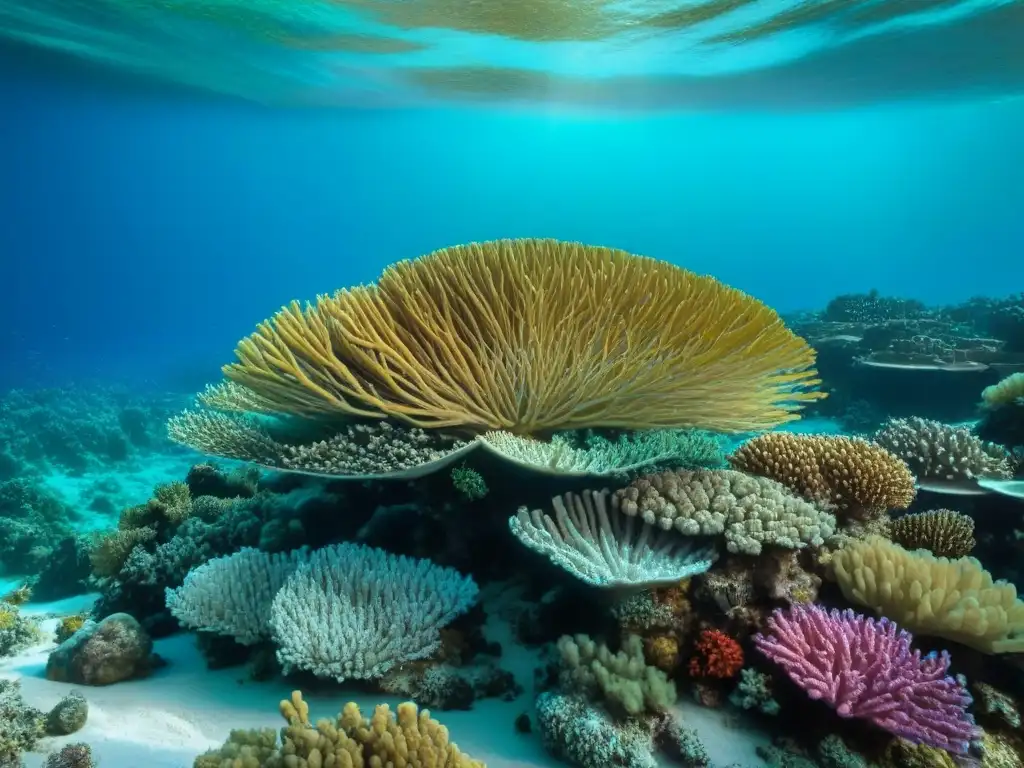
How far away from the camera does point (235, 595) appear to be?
462 centimetres

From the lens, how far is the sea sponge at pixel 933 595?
3.44 meters

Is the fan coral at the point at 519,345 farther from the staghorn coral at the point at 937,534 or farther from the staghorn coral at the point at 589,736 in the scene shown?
the staghorn coral at the point at 589,736

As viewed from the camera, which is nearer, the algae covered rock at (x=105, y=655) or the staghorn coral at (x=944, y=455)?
the algae covered rock at (x=105, y=655)

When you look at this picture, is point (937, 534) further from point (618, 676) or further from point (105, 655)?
point (105, 655)

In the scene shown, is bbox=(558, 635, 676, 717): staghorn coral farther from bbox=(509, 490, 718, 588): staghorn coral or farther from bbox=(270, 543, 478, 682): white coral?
bbox=(270, 543, 478, 682): white coral

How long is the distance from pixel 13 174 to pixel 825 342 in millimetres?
78920

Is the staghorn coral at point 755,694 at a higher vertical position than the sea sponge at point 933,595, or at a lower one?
lower

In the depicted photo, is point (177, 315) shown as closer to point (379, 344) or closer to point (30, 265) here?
point (30, 265)

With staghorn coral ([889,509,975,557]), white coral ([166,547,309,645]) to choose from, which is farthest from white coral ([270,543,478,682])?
staghorn coral ([889,509,975,557])

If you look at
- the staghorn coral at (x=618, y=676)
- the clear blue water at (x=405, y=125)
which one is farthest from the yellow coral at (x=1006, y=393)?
the clear blue water at (x=405, y=125)

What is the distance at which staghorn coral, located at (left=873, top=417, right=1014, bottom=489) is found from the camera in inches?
234

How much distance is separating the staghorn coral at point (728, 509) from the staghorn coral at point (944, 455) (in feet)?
8.33

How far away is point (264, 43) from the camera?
80.3ft

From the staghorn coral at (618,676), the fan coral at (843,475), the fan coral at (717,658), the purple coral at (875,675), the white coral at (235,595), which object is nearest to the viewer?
the purple coral at (875,675)
